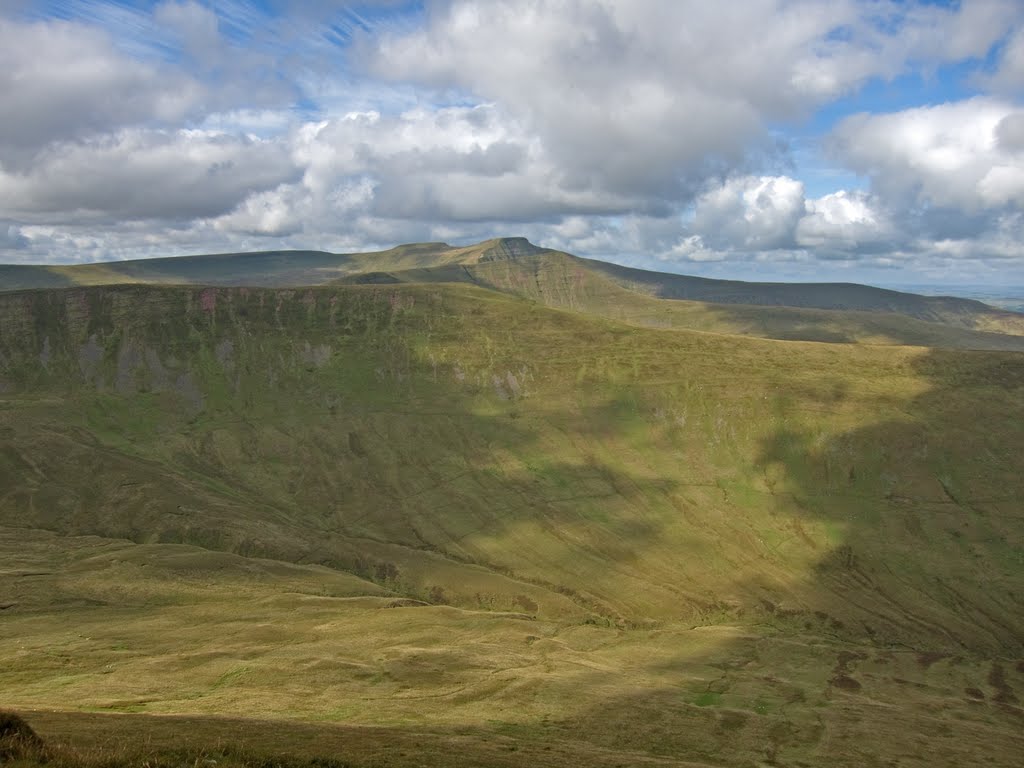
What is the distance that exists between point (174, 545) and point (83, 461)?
3354cm

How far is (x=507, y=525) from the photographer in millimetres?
111750

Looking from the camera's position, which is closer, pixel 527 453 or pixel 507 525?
pixel 507 525

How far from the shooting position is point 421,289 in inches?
7564

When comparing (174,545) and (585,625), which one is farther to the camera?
(174,545)

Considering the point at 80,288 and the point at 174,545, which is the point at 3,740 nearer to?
the point at 174,545

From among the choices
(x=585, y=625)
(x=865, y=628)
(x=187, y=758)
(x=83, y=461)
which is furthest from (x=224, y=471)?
(x=187, y=758)

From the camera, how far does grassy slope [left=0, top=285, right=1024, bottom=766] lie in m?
54.1

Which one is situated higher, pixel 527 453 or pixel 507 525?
pixel 527 453

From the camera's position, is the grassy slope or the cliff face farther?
the cliff face

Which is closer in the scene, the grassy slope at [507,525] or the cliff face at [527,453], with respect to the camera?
the grassy slope at [507,525]

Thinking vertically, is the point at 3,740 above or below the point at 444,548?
above

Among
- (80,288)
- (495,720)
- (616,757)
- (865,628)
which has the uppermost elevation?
(80,288)

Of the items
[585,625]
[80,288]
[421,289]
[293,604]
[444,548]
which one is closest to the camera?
[293,604]

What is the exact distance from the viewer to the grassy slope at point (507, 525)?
2130 inches
